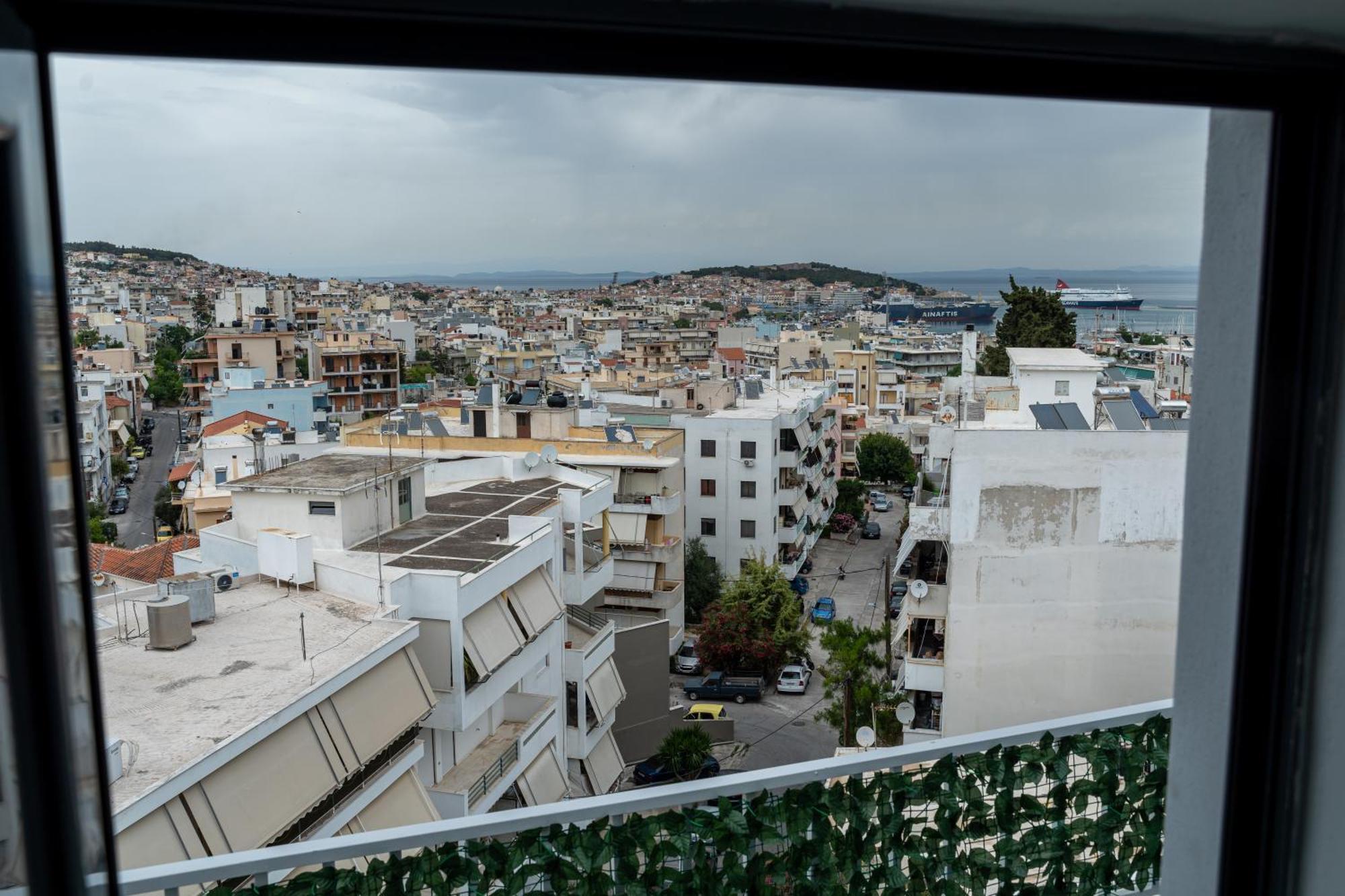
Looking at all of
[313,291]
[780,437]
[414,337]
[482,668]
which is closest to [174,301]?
[414,337]

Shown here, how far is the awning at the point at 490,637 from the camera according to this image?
268 inches

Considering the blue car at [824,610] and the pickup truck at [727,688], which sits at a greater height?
the blue car at [824,610]

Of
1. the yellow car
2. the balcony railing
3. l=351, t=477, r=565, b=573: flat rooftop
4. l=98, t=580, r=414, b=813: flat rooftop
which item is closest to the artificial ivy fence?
the balcony railing

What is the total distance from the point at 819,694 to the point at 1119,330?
6.03m

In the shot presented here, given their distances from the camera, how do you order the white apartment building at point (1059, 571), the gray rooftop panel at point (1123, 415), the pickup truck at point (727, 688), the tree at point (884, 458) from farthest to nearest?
the tree at point (884, 458), the pickup truck at point (727, 688), the gray rooftop panel at point (1123, 415), the white apartment building at point (1059, 571)

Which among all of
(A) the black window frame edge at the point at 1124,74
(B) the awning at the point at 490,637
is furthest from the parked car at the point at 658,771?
(A) the black window frame edge at the point at 1124,74

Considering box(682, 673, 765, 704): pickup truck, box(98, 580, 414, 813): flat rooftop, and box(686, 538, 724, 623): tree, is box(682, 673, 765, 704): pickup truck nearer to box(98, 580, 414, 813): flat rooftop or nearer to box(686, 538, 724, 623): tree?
box(686, 538, 724, 623): tree

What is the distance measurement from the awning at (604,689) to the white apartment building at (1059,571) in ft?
9.98

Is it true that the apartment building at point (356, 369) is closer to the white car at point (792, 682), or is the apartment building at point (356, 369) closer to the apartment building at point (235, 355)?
the apartment building at point (235, 355)

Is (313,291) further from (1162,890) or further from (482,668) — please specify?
(1162,890)

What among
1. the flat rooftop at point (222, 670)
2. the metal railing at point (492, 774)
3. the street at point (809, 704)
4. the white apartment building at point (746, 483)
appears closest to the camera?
the flat rooftop at point (222, 670)

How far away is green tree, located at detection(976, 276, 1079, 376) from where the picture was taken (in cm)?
1545

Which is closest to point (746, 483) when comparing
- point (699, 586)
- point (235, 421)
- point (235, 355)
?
point (699, 586)

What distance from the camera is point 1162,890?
1256 millimetres
